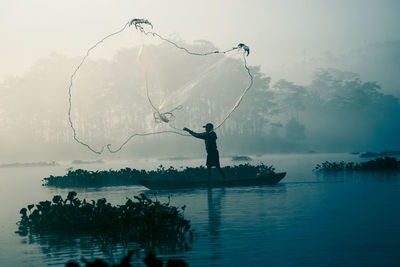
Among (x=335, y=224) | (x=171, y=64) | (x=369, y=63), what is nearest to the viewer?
(x=335, y=224)

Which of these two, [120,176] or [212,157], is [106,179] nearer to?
[120,176]

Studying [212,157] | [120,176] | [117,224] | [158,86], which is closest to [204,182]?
[212,157]

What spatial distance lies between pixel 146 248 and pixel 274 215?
224 inches

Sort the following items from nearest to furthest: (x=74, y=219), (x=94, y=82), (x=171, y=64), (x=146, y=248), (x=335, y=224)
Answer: (x=146, y=248) < (x=335, y=224) < (x=74, y=219) < (x=171, y=64) < (x=94, y=82)

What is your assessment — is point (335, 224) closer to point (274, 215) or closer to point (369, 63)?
point (274, 215)

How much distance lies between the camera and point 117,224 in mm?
14805

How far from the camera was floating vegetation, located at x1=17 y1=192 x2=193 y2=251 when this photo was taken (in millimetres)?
14094

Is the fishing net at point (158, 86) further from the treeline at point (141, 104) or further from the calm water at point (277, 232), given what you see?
the calm water at point (277, 232)

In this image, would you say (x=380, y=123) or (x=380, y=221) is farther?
(x=380, y=123)

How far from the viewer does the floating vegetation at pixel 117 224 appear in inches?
555

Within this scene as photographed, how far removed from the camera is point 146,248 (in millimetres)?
13141

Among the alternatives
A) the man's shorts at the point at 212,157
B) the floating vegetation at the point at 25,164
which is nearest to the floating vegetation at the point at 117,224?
the man's shorts at the point at 212,157

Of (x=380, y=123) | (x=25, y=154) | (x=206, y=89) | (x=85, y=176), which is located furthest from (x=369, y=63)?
(x=85, y=176)

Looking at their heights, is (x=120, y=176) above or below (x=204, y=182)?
above
